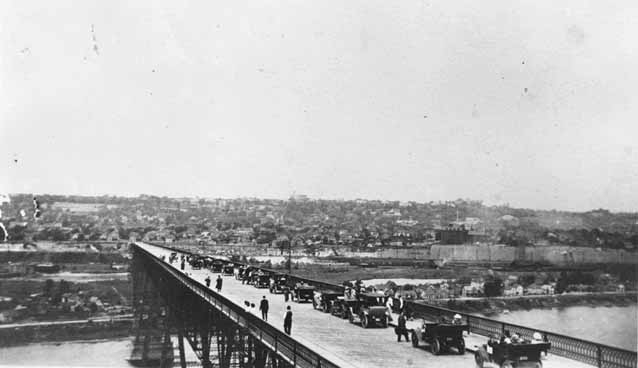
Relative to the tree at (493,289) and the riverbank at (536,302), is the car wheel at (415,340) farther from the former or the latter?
the tree at (493,289)

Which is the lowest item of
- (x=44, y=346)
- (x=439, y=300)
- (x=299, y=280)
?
(x=44, y=346)

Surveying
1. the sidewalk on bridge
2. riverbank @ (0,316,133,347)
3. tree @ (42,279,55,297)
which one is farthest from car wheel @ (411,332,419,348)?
tree @ (42,279,55,297)

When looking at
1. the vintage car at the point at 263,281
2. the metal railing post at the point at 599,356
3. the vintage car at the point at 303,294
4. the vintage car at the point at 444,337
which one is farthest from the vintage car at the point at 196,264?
the metal railing post at the point at 599,356

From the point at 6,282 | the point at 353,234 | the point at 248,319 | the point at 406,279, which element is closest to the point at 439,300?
the point at 406,279

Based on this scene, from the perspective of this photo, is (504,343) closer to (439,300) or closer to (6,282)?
(439,300)

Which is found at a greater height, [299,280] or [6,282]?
[299,280]

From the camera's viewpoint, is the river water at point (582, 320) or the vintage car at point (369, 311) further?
the river water at point (582, 320)
